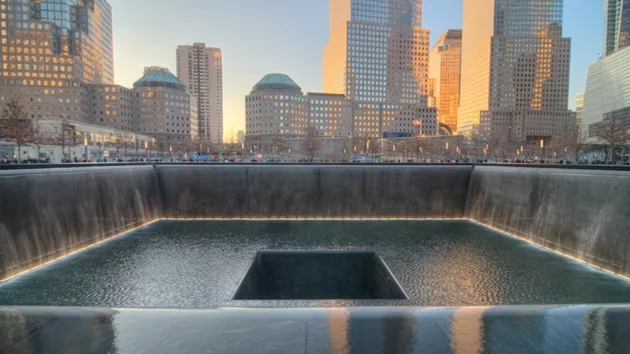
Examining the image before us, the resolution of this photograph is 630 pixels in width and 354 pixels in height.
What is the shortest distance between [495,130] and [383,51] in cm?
6263

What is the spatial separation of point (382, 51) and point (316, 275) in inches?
6615

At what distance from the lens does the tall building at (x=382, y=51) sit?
164 m

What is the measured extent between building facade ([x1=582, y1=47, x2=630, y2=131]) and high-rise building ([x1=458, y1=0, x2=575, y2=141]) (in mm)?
29729

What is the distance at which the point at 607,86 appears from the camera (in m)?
109

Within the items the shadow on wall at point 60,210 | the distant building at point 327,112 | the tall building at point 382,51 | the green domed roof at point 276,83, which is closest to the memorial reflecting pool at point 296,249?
the shadow on wall at point 60,210

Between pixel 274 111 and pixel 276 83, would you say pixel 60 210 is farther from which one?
pixel 276 83

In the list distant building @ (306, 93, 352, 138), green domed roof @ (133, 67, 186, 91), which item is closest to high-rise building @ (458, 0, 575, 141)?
distant building @ (306, 93, 352, 138)

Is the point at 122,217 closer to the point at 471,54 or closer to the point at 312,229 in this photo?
the point at 312,229

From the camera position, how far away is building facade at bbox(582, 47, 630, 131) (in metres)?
100

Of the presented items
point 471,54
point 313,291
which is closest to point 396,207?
point 313,291

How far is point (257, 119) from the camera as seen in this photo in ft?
490

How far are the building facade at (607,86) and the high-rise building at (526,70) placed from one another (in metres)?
29.7

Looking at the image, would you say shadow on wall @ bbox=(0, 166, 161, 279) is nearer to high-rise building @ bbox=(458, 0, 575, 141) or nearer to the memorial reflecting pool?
the memorial reflecting pool

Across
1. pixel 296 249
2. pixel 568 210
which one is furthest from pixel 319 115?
pixel 296 249
